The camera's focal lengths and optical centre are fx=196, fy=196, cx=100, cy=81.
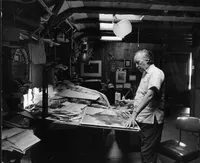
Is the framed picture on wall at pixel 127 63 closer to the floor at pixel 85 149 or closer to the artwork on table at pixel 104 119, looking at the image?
the floor at pixel 85 149

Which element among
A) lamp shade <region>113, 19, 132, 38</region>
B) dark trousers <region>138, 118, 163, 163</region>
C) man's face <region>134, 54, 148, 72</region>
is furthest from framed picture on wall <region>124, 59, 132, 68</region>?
dark trousers <region>138, 118, 163, 163</region>

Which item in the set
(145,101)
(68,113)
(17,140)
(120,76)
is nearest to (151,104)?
(145,101)

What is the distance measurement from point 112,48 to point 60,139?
17.4ft

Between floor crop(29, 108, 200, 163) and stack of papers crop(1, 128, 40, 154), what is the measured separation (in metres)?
1.06

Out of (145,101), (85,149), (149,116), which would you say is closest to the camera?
(145,101)

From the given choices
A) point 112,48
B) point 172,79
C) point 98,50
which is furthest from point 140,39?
point 172,79

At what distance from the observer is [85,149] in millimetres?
3637

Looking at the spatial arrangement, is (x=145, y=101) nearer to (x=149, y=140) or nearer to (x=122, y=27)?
(x=149, y=140)

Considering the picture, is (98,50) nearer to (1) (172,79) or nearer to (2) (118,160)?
(1) (172,79)

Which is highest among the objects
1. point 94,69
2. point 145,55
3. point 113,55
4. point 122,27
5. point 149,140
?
point 122,27

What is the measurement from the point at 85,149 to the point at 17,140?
1.94 m

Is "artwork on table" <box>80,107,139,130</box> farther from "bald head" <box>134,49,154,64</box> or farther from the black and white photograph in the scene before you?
"bald head" <box>134,49,154,64</box>

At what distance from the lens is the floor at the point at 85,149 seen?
10.6ft

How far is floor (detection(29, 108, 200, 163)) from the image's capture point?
322cm
